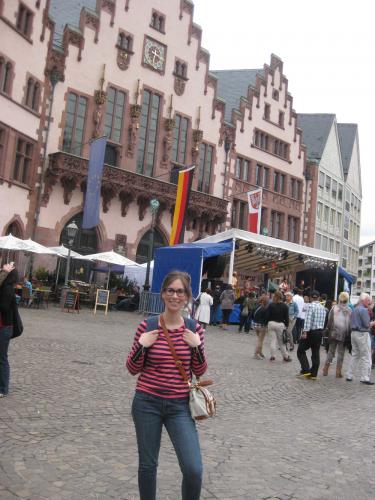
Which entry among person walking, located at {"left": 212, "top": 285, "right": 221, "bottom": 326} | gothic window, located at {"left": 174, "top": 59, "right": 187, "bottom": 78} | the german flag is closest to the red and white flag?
the german flag

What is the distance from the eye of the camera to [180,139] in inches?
1391

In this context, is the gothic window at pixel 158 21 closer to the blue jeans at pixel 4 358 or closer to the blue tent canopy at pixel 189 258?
the blue tent canopy at pixel 189 258

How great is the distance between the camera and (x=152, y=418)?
3.51 metres

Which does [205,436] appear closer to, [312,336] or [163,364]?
[163,364]

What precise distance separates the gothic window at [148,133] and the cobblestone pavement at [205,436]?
74.4 feet

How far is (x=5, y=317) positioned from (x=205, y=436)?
9.55 feet

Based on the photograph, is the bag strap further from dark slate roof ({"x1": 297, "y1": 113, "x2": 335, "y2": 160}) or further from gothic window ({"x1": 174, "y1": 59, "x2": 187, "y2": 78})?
dark slate roof ({"x1": 297, "y1": 113, "x2": 335, "y2": 160})

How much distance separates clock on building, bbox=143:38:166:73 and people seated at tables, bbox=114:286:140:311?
46.6ft

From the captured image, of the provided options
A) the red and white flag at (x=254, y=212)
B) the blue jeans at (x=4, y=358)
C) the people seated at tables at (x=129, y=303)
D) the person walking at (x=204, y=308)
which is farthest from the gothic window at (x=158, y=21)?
the blue jeans at (x=4, y=358)

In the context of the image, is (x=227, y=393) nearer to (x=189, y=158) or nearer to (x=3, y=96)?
(x=3, y=96)

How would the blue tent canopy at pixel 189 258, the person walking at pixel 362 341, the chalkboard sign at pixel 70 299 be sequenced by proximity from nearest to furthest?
the person walking at pixel 362 341 → the chalkboard sign at pixel 70 299 → the blue tent canopy at pixel 189 258

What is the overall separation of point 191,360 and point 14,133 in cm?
2497

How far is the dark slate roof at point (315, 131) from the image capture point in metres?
50.2

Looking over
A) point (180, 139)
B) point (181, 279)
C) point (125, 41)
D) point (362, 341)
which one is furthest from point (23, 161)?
point (181, 279)
